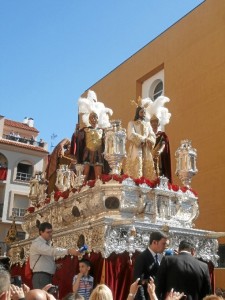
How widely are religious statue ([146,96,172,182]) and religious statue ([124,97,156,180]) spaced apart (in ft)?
0.87

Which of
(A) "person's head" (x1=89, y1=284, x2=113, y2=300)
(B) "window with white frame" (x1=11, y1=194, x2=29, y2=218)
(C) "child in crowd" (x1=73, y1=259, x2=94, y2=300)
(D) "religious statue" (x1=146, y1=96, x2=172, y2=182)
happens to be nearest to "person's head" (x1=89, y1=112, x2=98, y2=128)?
(D) "religious statue" (x1=146, y1=96, x2=172, y2=182)

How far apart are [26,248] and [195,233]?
4.60m

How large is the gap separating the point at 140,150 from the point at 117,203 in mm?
2027

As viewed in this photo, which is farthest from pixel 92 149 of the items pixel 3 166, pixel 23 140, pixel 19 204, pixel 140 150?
pixel 23 140

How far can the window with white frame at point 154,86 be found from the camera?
61.7 ft

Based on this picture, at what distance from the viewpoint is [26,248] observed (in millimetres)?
11375

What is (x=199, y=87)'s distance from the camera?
1593cm

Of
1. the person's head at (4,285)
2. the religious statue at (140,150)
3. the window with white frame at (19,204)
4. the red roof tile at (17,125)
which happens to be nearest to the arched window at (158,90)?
the religious statue at (140,150)

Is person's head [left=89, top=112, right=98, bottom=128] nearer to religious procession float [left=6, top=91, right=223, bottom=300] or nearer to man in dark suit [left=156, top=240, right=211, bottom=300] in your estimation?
religious procession float [left=6, top=91, right=223, bottom=300]

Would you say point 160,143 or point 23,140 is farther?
point 23,140

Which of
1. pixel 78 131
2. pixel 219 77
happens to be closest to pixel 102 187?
pixel 78 131

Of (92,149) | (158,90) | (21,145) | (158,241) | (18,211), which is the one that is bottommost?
(158,241)

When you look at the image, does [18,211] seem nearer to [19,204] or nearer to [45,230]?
[19,204]

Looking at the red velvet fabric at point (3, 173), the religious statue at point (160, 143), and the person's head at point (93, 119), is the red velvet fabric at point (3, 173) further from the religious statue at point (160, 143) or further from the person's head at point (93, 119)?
the religious statue at point (160, 143)
